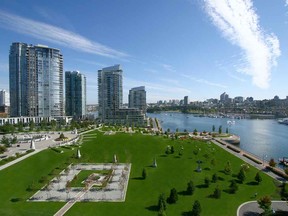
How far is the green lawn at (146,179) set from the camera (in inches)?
936

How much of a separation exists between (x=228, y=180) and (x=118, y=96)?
9645cm

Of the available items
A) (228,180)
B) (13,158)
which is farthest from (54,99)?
(228,180)

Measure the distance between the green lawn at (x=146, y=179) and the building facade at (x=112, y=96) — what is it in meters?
64.0

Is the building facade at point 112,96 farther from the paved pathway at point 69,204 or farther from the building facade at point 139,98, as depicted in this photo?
the paved pathway at point 69,204

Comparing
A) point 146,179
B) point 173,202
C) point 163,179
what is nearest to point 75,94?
point 146,179

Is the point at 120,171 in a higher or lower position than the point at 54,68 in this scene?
lower

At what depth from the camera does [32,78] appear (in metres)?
101

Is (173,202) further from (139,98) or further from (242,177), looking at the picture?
(139,98)

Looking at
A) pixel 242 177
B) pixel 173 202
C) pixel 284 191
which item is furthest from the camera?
pixel 242 177

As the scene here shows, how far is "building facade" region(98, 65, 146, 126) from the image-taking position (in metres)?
118

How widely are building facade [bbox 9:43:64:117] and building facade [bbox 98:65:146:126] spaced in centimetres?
2522

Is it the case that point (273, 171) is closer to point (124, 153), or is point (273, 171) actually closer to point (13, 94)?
point (124, 153)

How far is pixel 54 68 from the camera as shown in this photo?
347 feet

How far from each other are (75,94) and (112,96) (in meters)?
22.2
